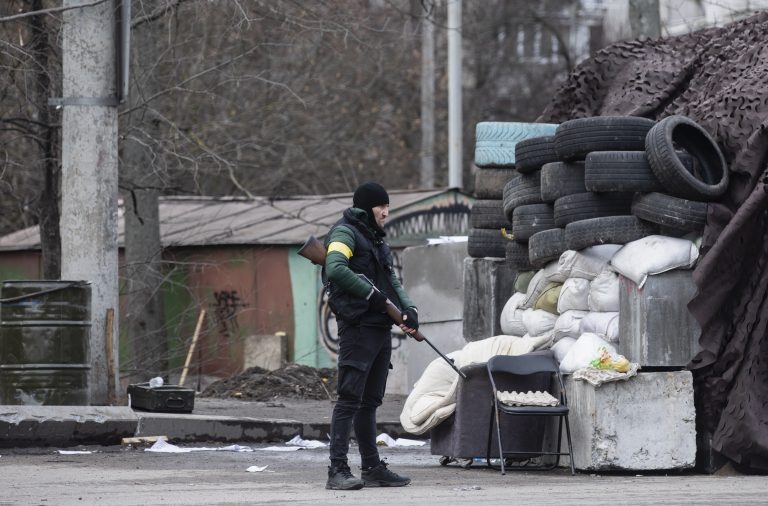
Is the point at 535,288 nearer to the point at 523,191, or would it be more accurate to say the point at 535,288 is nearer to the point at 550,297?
the point at 550,297

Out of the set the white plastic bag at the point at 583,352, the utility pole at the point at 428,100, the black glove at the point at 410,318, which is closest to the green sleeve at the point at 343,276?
the black glove at the point at 410,318

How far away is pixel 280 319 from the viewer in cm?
2303

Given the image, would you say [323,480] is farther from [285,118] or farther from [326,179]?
[326,179]

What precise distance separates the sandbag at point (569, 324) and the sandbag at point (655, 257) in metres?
0.62

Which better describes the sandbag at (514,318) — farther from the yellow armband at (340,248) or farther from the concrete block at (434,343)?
the concrete block at (434,343)

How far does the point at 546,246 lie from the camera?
38.3 feet

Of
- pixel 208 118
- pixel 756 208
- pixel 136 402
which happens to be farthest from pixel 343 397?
pixel 208 118

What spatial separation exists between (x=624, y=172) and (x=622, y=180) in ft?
0.20

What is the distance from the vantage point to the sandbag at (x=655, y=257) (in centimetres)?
1070

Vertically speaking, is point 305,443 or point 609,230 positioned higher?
point 609,230

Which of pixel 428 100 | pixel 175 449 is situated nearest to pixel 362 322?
pixel 175 449

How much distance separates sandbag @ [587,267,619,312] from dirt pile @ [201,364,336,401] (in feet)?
23.7

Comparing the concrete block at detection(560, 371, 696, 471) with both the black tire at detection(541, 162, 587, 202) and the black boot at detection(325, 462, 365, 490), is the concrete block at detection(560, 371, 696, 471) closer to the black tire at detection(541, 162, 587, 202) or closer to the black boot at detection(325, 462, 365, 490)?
the black tire at detection(541, 162, 587, 202)

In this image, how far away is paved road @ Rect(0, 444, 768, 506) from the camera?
8.60 metres
